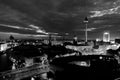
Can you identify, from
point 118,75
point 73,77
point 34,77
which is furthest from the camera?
point 118,75

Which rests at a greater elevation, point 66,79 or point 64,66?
point 64,66

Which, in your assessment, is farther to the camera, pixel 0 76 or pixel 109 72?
pixel 109 72

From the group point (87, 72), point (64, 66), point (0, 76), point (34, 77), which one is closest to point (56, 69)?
point (64, 66)

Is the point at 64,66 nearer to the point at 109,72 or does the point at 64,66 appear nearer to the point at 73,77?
the point at 73,77

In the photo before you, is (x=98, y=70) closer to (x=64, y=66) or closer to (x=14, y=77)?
(x=64, y=66)

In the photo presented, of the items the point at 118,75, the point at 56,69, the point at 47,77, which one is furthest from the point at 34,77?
the point at 118,75

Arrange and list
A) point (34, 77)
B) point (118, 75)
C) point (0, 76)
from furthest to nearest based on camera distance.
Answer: point (118, 75)
point (34, 77)
point (0, 76)
